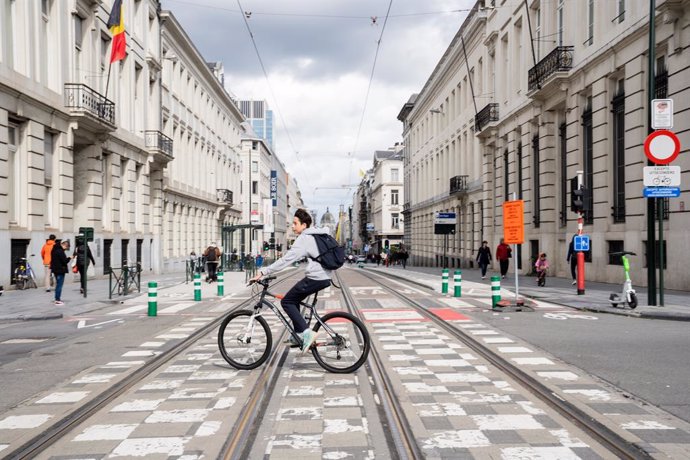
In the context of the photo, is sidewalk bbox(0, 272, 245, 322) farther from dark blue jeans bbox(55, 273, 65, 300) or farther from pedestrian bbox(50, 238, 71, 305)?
pedestrian bbox(50, 238, 71, 305)

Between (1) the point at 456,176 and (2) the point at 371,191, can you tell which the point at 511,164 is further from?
(2) the point at 371,191

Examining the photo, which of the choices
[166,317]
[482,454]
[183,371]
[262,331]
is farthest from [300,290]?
[166,317]

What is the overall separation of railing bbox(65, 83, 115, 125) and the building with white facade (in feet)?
59.1

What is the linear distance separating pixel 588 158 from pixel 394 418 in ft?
70.5

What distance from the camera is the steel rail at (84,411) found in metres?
4.60

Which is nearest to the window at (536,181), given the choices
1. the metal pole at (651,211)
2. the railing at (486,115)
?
the railing at (486,115)

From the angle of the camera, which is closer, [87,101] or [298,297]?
[298,297]

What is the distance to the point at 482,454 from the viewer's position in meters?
4.39

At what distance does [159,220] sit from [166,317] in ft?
84.4

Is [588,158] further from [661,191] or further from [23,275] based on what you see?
[23,275]

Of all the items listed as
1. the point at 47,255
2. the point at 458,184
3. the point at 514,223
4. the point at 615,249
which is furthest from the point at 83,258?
the point at 458,184

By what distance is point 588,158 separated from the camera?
79.9 ft

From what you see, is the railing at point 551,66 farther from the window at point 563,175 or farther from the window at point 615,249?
the window at point 615,249

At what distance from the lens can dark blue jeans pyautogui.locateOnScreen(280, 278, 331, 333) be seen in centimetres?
702
